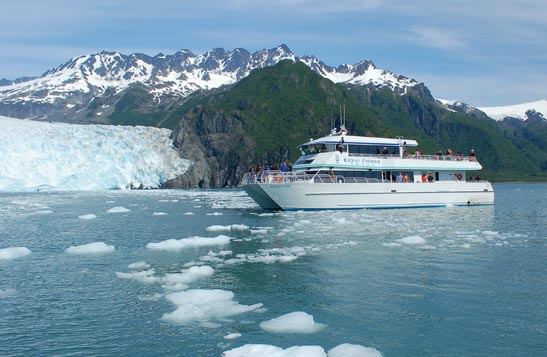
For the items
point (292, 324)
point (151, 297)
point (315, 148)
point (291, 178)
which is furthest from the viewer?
point (315, 148)

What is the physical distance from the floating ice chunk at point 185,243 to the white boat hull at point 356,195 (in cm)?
1453

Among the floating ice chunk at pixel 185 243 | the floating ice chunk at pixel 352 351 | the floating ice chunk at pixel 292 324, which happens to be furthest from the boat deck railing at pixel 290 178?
the floating ice chunk at pixel 352 351

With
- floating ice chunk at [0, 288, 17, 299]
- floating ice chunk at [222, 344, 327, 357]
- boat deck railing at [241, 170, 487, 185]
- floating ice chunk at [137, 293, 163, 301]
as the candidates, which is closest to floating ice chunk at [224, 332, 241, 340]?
floating ice chunk at [222, 344, 327, 357]

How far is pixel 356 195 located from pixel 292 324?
100.0ft

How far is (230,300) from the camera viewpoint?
14.3m

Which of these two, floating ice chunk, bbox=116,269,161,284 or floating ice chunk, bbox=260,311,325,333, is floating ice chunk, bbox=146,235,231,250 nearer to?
floating ice chunk, bbox=116,269,161,284

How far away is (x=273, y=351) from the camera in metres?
10.3

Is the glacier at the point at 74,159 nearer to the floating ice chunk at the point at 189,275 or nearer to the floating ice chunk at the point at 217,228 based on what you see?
the floating ice chunk at the point at 217,228

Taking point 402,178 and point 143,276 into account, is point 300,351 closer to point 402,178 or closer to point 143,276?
point 143,276

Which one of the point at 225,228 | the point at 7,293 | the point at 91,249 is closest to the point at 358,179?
the point at 225,228

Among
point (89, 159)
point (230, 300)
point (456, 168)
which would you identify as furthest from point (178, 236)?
point (89, 159)

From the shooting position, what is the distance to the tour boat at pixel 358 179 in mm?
40281

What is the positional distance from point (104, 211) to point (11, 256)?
22480 mm

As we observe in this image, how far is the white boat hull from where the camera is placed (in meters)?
39.8
